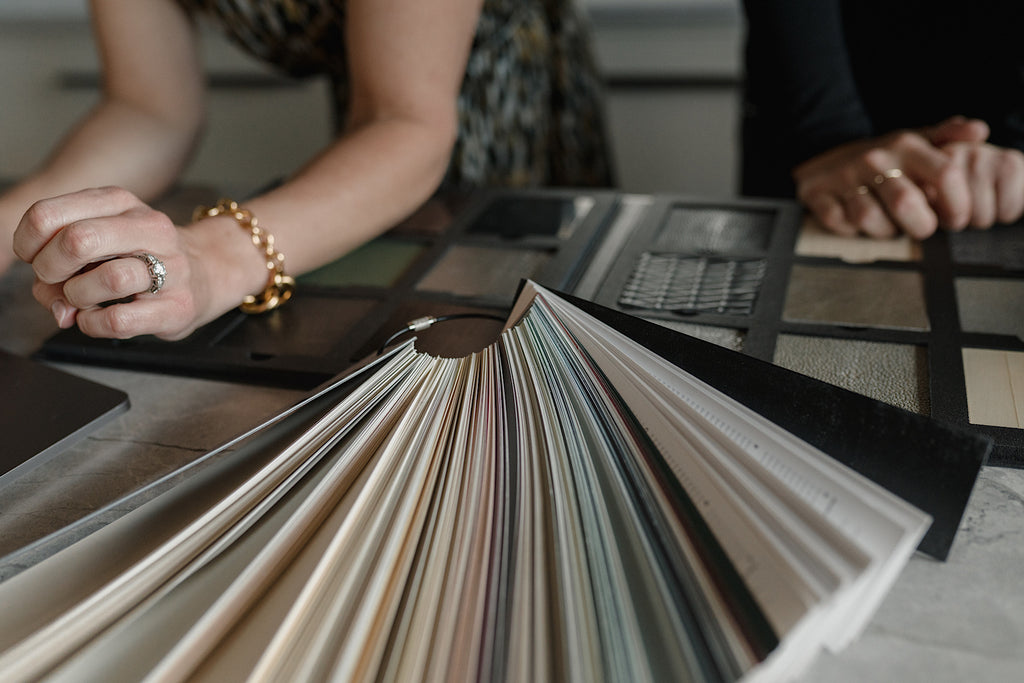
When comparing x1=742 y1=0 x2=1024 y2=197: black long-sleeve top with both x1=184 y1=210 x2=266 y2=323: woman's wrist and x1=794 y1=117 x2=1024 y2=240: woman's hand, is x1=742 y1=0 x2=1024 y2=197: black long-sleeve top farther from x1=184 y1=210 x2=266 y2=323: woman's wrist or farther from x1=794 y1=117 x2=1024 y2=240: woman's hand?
x1=184 y1=210 x2=266 y2=323: woman's wrist

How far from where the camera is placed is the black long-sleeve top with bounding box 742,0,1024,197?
0.83 m

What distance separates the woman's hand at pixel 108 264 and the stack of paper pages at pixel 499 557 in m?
0.16

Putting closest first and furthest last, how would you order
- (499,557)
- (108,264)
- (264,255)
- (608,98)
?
(499,557) < (108,264) < (264,255) < (608,98)

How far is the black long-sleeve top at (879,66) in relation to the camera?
0.83 metres

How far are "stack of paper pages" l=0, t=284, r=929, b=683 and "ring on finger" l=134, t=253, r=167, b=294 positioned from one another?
17 cm

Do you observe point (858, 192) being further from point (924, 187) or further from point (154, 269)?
point (154, 269)

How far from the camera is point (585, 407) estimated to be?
16.1 inches

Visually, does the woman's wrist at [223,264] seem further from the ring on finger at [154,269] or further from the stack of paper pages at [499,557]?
the stack of paper pages at [499,557]

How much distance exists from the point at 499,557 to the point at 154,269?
313 mm

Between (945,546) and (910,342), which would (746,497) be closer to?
(945,546)

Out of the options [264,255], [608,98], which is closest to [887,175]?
[264,255]

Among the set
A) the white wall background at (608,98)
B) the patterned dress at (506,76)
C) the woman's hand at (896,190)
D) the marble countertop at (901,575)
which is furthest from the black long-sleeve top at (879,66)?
the white wall background at (608,98)

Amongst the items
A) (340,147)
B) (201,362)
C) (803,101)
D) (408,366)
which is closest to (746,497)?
(408,366)

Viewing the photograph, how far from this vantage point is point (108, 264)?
0.49 m
